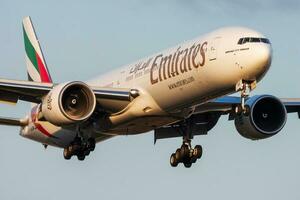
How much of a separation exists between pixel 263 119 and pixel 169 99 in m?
6.90

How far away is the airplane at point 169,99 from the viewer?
38719 mm

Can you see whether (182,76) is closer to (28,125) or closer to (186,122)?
(186,122)

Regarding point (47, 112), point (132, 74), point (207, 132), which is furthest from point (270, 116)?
point (47, 112)

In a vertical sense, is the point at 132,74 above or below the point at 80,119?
above

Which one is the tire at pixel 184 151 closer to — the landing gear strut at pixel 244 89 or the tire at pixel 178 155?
the tire at pixel 178 155

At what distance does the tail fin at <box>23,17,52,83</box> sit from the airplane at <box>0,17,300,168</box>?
4.22 m

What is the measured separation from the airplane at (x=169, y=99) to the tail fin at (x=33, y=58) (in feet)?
13.8

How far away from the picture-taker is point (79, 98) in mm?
41094

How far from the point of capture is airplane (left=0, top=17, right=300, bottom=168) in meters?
38.7

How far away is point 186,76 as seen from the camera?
39625 mm

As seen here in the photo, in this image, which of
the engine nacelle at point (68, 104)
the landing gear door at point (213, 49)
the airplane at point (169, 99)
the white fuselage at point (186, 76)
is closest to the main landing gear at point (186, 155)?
the airplane at point (169, 99)

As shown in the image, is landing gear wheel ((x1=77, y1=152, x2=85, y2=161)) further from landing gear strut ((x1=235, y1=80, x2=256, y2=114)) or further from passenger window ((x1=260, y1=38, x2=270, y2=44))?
passenger window ((x1=260, y1=38, x2=270, y2=44))

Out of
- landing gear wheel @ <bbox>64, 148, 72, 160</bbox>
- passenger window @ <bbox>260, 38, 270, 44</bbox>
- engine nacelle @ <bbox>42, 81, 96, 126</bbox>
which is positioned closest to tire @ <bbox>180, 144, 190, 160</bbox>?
landing gear wheel @ <bbox>64, 148, 72, 160</bbox>

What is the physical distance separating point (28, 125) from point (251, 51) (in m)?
13.7
